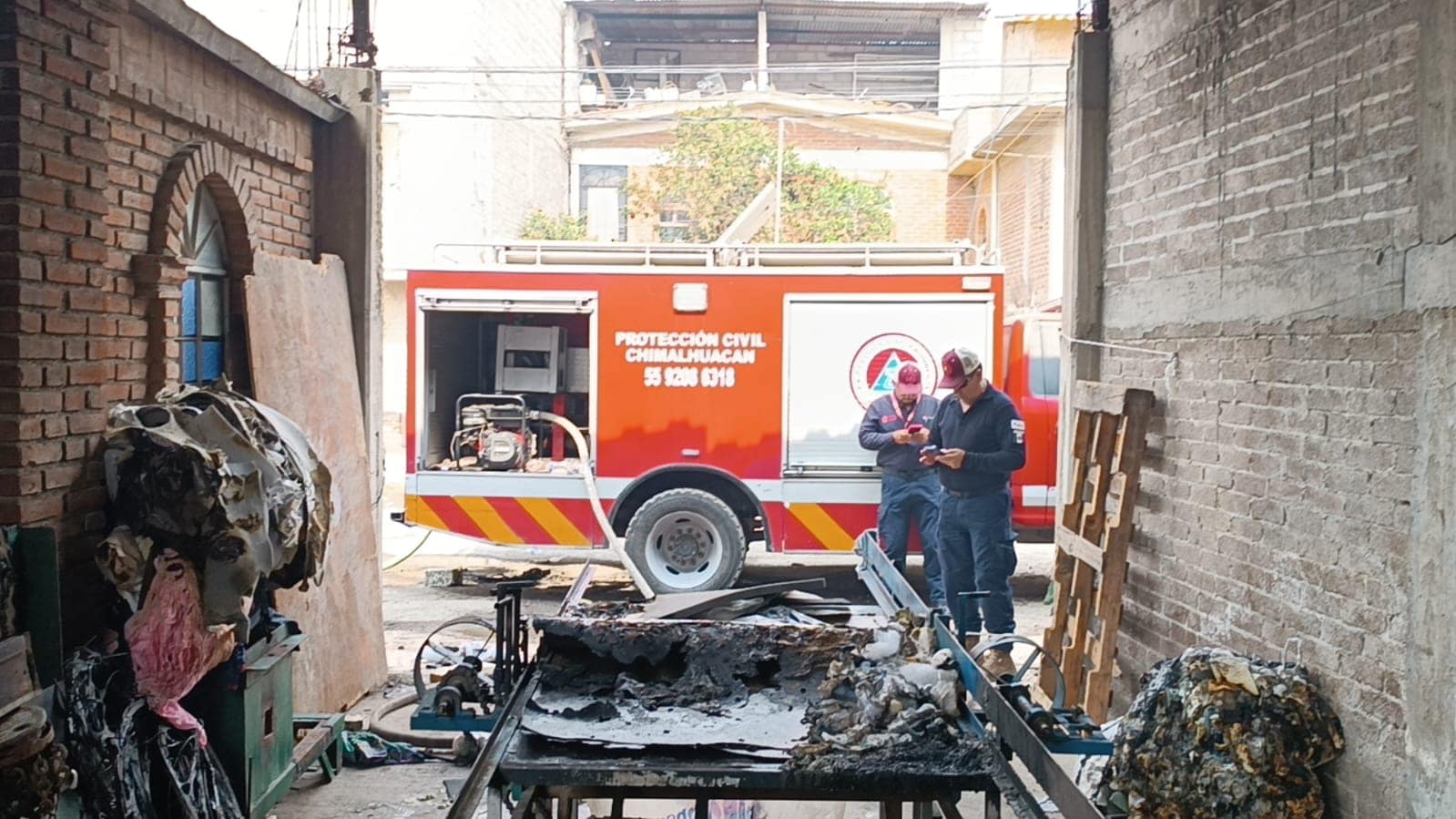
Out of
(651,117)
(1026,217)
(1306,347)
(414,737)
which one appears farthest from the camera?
(651,117)

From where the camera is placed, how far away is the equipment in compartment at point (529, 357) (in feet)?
36.5

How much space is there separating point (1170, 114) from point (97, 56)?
189 inches

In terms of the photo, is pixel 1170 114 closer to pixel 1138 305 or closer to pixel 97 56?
pixel 1138 305

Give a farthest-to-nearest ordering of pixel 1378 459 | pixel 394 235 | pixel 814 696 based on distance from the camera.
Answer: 1. pixel 394 235
2. pixel 1378 459
3. pixel 814 696

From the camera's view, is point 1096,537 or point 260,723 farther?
point 1096,537

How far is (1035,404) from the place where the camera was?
10.6 metres

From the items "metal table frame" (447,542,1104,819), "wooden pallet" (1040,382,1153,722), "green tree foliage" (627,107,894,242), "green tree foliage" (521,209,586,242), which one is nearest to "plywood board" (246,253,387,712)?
"metal table frame" (447,542,1104,819)

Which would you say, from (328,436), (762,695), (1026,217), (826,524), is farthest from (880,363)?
(1026,217)

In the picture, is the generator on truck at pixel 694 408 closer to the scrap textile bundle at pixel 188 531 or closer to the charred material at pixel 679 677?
the scrap textile bundle at pixel 188 531

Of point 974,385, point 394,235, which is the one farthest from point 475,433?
point 394,235

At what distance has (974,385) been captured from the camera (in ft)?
26.6

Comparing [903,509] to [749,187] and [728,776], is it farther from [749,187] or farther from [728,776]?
[749,187]

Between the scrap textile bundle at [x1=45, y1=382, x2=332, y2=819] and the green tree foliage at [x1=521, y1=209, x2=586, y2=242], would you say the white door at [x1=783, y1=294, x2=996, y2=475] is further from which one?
the green tree foliage at [x1=521, y1=209, x2=586, y2=242]

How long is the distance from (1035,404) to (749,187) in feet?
40.1
